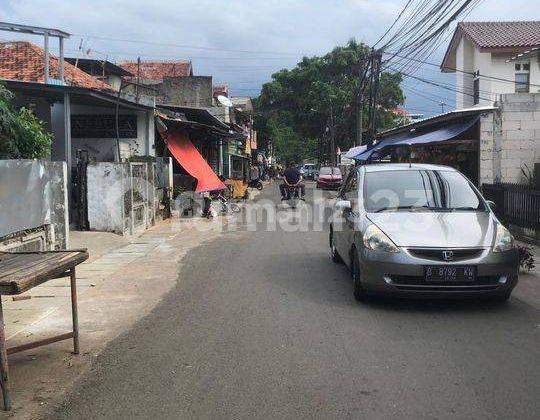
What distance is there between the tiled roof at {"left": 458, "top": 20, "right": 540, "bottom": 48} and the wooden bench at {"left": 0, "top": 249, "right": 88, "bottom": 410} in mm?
26241

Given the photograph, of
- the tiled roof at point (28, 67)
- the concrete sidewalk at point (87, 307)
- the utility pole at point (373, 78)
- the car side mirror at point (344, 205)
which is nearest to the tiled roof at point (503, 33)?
the utility pole at point (373, 78)

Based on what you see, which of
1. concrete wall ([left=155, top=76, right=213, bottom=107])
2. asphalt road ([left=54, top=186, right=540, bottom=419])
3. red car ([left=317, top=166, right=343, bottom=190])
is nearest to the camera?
asphalt road ([left=54, top=186, right=540, bottom=419])

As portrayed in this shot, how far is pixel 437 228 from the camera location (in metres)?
6.69

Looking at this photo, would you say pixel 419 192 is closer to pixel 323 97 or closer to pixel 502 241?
pixel 502 241

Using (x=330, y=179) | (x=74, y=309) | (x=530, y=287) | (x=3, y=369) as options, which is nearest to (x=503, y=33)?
(x=330, y=179)

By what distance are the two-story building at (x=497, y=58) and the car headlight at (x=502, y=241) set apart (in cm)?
2154

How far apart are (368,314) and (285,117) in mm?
52651

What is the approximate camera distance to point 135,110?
17766mm

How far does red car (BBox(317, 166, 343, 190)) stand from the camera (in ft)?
128

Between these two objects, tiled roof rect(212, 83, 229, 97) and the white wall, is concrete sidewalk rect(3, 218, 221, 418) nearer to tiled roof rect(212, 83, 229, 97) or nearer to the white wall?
the white wall

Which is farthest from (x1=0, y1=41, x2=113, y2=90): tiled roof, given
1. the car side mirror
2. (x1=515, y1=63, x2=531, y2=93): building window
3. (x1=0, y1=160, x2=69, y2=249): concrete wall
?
(x1=515, y1=63, x2=531, y2=93): building window

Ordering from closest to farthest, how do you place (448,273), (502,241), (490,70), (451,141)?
(448,273) < (502,241) < (451,141) < (490,70)

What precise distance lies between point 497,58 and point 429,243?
24279mm

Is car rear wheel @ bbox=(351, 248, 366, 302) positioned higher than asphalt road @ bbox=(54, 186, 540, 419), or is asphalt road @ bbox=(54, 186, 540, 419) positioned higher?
car rear wheel @ bbox=(351, 248, 366, 302)
